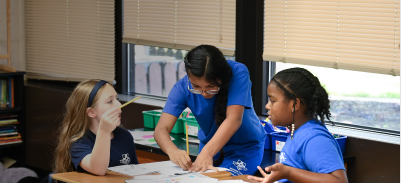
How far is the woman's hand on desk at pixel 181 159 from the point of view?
74.0 inches

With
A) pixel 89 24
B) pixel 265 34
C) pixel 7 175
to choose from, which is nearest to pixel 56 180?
pixel 265 34

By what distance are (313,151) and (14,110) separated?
3.43 m

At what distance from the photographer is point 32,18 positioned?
4.63 metres

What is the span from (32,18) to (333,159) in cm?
388

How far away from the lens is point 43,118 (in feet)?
14.4

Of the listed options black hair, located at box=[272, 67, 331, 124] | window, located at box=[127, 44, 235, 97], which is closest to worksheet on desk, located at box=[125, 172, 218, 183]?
black hair, located at box=[272, 67, 331, 124]

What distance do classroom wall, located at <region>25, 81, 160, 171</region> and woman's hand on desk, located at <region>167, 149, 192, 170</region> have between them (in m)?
2.45

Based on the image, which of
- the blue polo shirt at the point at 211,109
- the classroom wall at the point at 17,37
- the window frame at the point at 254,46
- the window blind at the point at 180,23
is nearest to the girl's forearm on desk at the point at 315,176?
the blue polo shirt at the point at 211,109

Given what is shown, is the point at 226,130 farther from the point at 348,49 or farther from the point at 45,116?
the point at 45,116

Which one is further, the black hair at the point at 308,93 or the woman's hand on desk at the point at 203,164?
the woman's hand on desk at the point at 203,164

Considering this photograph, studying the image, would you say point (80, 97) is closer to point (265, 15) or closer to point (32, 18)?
point (265, 15)

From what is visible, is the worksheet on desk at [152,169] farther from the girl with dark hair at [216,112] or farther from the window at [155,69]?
the window at [155,69]

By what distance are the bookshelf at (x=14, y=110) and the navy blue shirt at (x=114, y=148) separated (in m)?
2.49

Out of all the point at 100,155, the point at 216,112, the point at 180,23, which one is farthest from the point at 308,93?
the point at 180,23
